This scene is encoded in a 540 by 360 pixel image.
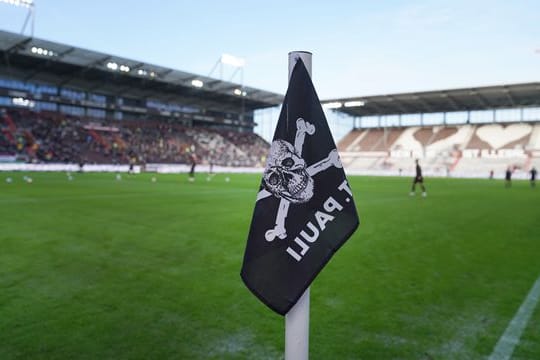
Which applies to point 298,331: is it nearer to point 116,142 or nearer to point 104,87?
point 116,142

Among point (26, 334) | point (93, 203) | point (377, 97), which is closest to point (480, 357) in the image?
point (26, 334)

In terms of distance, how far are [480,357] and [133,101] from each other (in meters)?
66.8

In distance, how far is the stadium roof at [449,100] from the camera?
5669 centimetres

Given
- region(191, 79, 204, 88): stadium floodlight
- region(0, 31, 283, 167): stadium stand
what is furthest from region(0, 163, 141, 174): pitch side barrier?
region(191, 79, 204, 88): stadium floodlight

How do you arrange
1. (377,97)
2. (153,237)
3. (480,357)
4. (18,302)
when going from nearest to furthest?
(480,357)
(18,302)
(153,237)
(377,97)

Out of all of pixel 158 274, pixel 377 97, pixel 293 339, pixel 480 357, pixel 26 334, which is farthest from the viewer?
pixel 377 97

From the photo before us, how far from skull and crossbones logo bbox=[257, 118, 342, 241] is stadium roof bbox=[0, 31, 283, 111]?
46855mm

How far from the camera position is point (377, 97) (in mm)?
64500

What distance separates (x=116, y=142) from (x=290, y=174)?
59.4m

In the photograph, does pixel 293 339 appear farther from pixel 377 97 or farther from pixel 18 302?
pixel 377 97

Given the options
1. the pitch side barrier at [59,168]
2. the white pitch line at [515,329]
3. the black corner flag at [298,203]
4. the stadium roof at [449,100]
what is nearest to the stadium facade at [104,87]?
the pitch side barrier at [59,168]

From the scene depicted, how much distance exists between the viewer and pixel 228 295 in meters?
5.00

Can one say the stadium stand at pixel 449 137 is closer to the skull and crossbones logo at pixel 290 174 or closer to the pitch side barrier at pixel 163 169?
the pitch side barrier at pixel 163 169

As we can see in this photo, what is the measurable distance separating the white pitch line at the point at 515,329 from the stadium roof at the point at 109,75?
1840 inches
